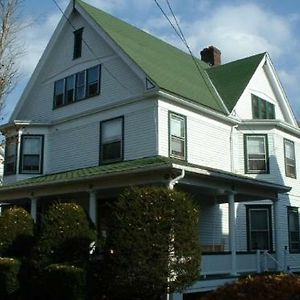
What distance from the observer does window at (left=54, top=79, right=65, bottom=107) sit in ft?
79.4

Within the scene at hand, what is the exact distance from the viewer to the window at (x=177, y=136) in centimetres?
2023

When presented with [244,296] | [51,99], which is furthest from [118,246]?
[51,99]

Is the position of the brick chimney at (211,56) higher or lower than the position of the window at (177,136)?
higher

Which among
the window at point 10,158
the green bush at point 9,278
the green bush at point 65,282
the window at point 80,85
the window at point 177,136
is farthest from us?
the window at point 10,158

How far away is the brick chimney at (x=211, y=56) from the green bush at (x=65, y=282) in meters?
20.1

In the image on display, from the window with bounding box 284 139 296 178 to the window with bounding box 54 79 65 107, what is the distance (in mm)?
10544

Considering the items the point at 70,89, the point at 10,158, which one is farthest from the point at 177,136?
the point at 10,158

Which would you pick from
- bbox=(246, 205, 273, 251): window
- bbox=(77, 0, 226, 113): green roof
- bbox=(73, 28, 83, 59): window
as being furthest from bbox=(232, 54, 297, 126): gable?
bbox=(73, 28, 83, 59): window

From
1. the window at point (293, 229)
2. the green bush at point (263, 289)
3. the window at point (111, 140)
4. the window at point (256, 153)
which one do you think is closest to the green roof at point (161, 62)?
the window at point (256, 153)

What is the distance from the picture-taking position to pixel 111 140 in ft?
70.2

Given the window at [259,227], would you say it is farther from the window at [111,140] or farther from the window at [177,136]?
the window at [111,140]

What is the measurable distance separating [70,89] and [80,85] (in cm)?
68

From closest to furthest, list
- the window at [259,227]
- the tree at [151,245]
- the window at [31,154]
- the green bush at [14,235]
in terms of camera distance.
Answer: the tree at [151,245], the green bush at [14,235], the window at [259,227], the window at [31,154]

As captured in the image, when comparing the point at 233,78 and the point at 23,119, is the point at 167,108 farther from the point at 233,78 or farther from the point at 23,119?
the point at 23,119
